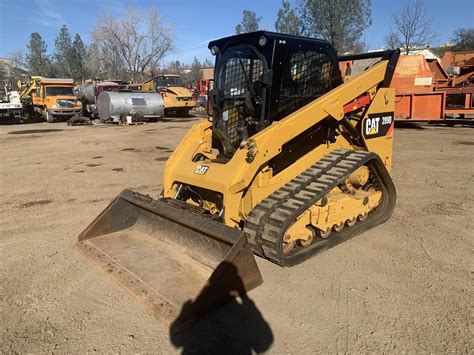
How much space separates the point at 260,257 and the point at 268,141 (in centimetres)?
120

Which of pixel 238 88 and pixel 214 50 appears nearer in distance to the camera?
pixel 238 88

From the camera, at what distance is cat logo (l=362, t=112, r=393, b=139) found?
193 inches

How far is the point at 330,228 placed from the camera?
425 cm

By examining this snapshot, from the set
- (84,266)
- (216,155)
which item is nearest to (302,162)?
(216,155)

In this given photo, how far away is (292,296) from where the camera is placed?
3.29 m

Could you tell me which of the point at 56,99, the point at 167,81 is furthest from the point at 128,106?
the point at 56,99

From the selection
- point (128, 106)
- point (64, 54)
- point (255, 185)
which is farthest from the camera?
point (64, 54)

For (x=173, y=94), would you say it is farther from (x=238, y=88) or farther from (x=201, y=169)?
(x=201, y=169)

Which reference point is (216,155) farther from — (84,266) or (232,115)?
(84,266)

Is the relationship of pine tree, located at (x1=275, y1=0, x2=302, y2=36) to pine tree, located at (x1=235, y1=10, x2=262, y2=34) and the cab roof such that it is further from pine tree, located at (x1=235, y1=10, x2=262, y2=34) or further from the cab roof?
the cab roof

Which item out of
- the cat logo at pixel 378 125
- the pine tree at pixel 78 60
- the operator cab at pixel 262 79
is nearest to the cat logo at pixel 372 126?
the cat logo at pixel 378 125

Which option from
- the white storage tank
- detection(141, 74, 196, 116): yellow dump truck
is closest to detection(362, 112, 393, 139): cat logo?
the white storage tank

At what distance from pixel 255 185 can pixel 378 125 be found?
6.86ft

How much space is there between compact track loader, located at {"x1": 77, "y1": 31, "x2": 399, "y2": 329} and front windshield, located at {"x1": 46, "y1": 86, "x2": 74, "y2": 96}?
2120cm
